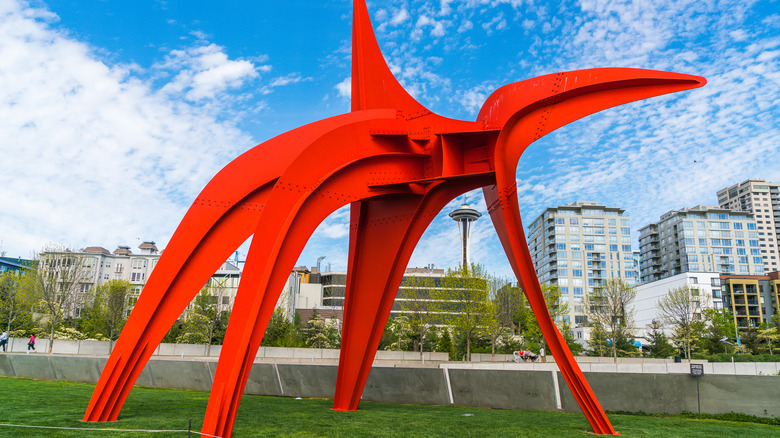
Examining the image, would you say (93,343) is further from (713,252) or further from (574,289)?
(713,252)

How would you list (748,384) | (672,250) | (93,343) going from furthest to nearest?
(672,250) → (93,343) → (748,384)

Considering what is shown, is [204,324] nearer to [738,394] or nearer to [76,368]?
[76,368]

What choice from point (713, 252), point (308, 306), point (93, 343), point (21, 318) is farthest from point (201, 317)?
point (713, 252)

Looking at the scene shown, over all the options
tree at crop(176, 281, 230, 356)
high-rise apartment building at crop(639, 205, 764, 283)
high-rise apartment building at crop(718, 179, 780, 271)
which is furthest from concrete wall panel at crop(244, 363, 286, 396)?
high-rise apartment building at crop(718, 179, 780, 271)

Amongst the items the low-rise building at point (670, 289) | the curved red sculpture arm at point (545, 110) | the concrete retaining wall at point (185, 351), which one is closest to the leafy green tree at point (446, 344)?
the concrete retaining wall at point (185, 351)

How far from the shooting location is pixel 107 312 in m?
60.4

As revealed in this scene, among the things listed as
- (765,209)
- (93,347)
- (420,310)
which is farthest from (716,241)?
(93,347)

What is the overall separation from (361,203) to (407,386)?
6.78 meters

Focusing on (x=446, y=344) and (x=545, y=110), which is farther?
(x=446, y=344)

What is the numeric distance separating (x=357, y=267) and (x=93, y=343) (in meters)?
33.9

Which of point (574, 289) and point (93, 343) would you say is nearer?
point (93, 343)

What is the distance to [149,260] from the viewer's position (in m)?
113

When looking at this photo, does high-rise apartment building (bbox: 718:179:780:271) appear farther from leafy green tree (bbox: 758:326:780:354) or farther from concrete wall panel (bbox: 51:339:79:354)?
concrete wall panel (bbox: 51:339:79:354)

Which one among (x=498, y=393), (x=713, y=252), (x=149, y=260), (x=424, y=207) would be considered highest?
(x=713, y=252)
